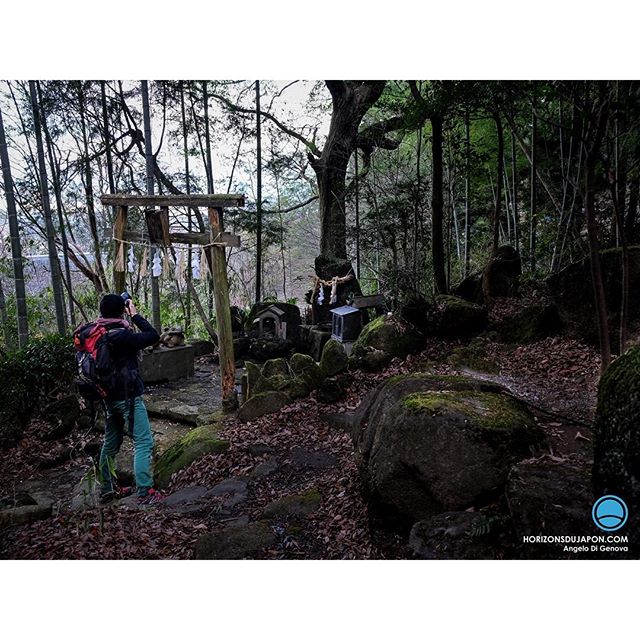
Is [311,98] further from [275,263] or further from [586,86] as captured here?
[275,263]

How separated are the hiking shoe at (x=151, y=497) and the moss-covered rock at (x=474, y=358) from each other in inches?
121

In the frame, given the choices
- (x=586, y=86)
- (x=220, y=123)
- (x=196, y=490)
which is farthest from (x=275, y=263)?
(x=586, y=86)

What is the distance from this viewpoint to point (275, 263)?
1184cm

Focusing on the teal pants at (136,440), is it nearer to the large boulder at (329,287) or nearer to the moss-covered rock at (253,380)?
the moss-covered rock at (253,380)

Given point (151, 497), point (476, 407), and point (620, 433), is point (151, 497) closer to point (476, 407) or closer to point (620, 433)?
point (476, 407)

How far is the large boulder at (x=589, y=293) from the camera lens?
4.36 meters

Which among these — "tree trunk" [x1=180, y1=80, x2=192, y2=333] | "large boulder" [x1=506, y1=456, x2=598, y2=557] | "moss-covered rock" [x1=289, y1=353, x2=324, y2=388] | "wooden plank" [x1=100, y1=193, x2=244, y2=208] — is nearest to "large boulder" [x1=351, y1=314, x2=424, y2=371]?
"moss-covered rock" [x1=289, y1=353, x2=324, y2=388]

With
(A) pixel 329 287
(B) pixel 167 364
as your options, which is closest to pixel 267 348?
(A) pixel 329 287

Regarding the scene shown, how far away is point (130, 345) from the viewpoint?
A: 3557mm

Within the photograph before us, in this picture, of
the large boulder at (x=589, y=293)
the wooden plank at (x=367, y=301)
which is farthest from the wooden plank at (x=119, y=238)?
the large boulder at (x=589, y=293)

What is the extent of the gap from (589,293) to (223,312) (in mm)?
3889

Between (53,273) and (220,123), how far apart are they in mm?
3212

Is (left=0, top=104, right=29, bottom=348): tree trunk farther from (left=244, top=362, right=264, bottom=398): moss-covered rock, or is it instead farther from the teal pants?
(left=244, top=362, right=264, bottom=398): moss-covered rock

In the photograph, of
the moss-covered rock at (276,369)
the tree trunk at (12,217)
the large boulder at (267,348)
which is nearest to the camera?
the tree trunk at (12,217)
